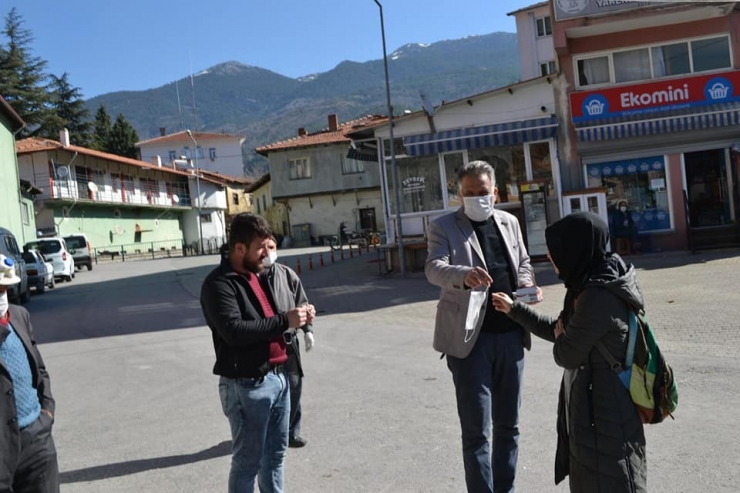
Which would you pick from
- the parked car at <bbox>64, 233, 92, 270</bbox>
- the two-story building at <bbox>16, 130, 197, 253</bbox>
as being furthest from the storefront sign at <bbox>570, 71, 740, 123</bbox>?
the two-story building at <bbox>16, 130, 197, 253</bbox>

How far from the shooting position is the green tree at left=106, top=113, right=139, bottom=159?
78.8m

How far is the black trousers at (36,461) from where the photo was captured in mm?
3111

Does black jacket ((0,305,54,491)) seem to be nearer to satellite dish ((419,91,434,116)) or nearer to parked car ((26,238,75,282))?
satellite dish ((419,91,434,116))

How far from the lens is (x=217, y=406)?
6.77m

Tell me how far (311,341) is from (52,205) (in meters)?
47.9

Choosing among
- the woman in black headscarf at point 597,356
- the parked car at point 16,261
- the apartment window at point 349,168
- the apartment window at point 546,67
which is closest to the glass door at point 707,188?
the woman in black headscarf at point 597,356

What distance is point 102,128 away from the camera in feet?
262

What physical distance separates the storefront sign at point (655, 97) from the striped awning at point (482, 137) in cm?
96

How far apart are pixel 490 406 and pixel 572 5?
15936mm

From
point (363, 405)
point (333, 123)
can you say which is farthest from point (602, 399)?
point (333, 123)

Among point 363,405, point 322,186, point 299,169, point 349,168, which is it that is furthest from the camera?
point 299,169

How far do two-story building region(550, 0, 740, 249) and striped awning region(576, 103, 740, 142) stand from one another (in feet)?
0.08

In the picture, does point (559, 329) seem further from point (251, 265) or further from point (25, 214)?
point (25, 214)

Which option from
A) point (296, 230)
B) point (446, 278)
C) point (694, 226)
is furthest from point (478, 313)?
point (296, 230)
